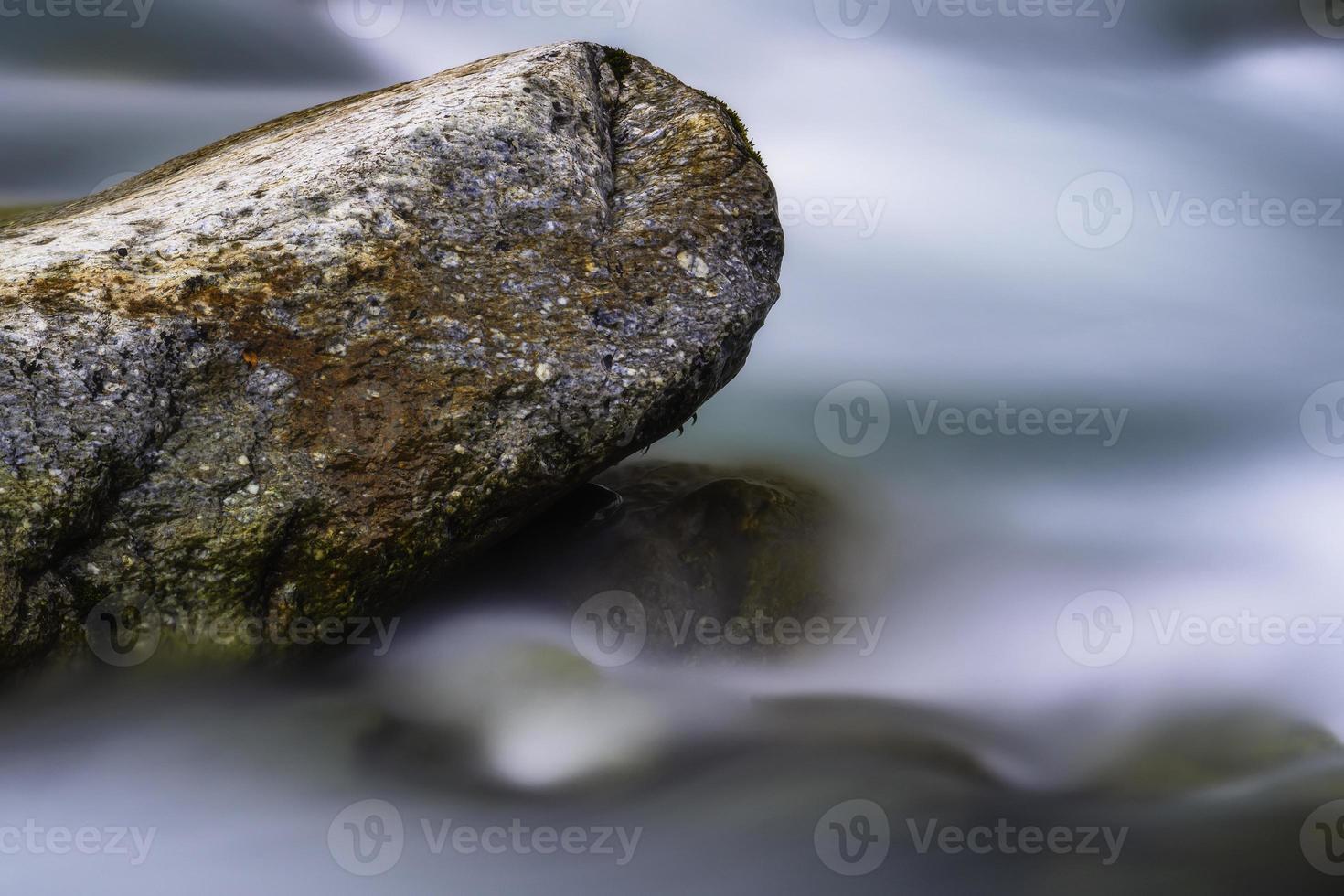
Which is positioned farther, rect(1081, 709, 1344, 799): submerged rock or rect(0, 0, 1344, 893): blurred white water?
rect(1081, 709, 1344, 799): submerged rock

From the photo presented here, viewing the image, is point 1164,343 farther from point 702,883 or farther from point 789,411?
point 702,883

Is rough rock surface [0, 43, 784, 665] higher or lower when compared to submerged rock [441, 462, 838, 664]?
higher

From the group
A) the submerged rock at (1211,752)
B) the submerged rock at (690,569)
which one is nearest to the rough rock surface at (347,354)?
the submerged rock at (690,569)

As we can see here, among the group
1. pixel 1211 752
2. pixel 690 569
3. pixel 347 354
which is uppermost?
pixel 347 354

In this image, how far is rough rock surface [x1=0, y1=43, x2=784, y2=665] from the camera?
3.67 metres

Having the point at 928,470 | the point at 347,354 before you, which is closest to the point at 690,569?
the point at 347,354

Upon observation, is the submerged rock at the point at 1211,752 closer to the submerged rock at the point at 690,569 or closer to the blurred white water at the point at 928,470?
the blurred white water at the point at 928,470

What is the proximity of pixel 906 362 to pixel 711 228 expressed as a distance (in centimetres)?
420

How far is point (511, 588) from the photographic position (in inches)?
194

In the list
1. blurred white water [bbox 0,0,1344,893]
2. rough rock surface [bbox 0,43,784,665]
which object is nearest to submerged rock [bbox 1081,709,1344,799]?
blurred white water [bbox 0,0,1344,893]

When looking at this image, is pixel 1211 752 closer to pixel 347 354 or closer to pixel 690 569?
pixel 690 569

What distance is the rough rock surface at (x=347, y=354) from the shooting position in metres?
3.67

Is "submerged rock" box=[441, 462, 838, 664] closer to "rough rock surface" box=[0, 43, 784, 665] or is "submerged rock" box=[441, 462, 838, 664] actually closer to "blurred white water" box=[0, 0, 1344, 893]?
"blurred white water" box=[0, 0, 1344, 893]

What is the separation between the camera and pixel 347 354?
13.0 feet
